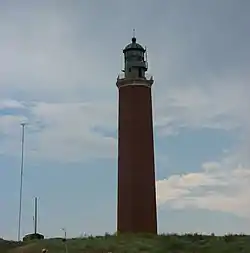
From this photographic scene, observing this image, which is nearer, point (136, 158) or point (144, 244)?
point (144, 244)

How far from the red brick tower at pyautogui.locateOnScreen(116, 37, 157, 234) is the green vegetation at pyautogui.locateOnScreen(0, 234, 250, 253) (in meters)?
6.78

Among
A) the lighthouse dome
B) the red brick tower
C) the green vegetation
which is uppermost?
the lighthouse dome

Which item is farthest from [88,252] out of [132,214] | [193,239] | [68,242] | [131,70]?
[131,70]

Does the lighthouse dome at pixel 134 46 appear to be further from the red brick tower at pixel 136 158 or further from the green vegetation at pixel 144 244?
the green vegetation at pixel 144 244

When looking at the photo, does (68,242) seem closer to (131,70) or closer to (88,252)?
(88,252)

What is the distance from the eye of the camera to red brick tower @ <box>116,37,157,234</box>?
173 feet

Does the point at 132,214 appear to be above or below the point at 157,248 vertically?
above

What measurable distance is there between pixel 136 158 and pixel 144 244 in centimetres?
1217

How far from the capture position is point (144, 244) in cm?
4206

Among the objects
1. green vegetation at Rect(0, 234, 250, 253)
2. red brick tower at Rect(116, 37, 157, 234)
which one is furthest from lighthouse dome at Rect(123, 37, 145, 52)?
green vegetation at Rect(0, 234, 250, 253)

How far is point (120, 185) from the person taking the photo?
176ft

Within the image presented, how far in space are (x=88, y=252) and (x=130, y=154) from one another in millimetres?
14344

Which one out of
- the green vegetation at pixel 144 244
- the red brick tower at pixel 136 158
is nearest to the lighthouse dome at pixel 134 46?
the red brick tower at pixel 136 158

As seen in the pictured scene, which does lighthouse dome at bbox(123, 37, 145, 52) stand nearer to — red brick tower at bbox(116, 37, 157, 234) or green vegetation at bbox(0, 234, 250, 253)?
red brick tower at bbox(116, 37, 157, 234)
